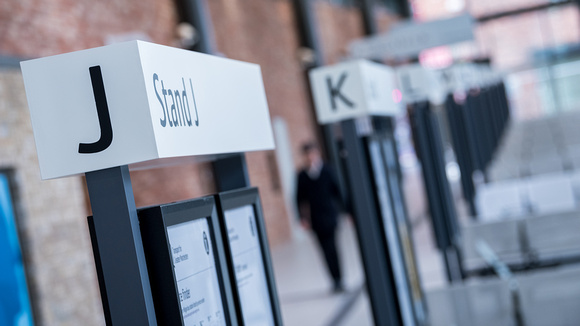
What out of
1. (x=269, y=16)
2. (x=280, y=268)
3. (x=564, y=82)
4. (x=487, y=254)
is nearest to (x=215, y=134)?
(x=487, y=254)

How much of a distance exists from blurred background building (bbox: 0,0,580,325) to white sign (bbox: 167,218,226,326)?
35 cm

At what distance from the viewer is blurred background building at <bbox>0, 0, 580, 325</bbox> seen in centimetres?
650

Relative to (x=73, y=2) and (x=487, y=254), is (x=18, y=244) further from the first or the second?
(x=487, y=254)

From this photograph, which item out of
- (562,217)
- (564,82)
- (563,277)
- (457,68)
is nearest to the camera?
(563,277)

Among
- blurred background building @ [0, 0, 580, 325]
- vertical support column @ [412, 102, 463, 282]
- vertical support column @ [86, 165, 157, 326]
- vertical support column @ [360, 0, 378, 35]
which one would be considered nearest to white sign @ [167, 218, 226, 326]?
vertical support column @ [86, 165, 157, 326]

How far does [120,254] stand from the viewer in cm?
143

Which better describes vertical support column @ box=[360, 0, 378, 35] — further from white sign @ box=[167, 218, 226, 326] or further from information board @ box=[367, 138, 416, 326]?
white sign @ box=[167, 218, 226, 326]

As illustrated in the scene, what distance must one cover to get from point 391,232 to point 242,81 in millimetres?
1398

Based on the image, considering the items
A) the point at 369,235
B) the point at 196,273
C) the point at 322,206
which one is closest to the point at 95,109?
the point at 196,273

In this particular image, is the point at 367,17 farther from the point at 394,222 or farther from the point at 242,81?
the point at 242,81

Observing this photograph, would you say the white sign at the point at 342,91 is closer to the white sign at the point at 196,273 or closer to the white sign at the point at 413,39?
the white sign at the point at 196,273

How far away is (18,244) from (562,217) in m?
4.53

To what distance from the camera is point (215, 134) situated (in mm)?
1808

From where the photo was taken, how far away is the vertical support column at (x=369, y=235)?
9.95ft
